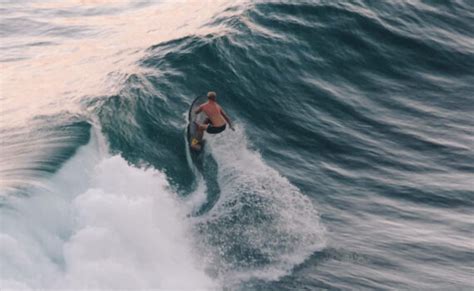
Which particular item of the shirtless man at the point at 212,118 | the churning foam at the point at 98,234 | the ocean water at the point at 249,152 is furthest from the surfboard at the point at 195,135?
the churning foam at the point at 98,234

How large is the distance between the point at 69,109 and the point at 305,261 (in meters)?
9.68

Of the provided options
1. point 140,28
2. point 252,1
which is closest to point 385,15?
point 252,1

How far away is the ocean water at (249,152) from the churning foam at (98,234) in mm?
45

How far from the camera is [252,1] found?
115ft

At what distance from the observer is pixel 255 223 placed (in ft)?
71.3

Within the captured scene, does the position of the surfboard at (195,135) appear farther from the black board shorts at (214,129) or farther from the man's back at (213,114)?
the black board shorts at (214,129)

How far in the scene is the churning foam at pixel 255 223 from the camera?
2033 cm

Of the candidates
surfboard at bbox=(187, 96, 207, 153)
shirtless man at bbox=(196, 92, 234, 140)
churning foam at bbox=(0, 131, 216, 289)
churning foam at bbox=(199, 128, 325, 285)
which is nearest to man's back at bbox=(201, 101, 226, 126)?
shirtless man at bbox=(196, 92, 234, 140)

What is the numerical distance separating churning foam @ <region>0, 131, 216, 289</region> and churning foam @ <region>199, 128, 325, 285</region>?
2.91ft

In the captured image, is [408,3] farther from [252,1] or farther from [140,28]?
[140,28]

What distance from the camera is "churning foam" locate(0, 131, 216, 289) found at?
1742 centimetres

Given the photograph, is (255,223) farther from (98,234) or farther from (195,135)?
(98,234)

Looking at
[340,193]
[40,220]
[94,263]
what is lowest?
[94,263]

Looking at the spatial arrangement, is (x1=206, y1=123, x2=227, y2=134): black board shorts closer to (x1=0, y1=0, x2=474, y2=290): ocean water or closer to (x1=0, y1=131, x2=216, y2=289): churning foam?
(x1=0, y1=0, x2=474, y2=290): ocean water
